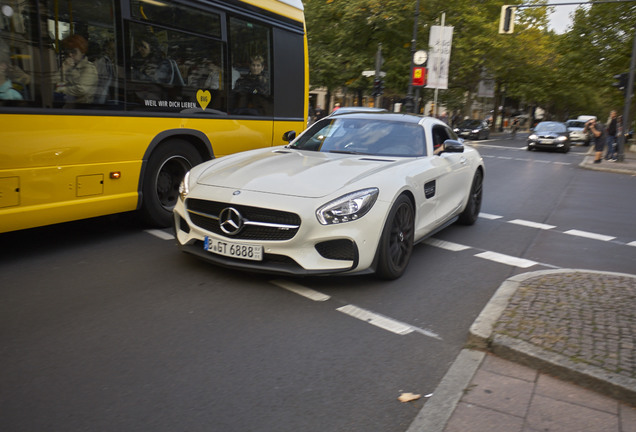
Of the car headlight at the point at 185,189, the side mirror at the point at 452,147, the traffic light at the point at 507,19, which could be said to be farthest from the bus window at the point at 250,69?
the traffic light at the point at 507,19

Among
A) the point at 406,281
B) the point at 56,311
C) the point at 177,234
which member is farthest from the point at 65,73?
the point at 406,281

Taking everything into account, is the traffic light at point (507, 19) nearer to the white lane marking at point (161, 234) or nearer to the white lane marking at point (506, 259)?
the white lane marking at point (506, 259)

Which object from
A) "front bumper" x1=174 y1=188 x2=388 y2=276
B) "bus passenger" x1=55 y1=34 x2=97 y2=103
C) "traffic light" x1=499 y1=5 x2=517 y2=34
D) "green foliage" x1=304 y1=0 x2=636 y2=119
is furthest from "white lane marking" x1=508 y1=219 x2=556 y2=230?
"green foliage" x1=304 y1=0 x2=636 y2=119

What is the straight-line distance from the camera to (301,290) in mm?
4699

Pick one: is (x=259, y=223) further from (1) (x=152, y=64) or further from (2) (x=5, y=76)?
(1) (x=152, y=64)

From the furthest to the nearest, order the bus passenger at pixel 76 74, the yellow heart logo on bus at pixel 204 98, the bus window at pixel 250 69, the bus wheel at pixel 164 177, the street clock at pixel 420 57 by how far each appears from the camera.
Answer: the street clock at pixel 420 57 < the bus window at pixel 250 69 < the yellow heart logo on bus at pixel 204 98 < the bus wheel at pixel 164 177 < the bus passenger at pixel 76 74

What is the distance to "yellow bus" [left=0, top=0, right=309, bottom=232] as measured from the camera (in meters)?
4.85

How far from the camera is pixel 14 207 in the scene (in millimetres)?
4789

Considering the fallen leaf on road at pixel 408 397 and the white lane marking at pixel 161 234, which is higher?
the fallen leaf on road at pixel 408 397

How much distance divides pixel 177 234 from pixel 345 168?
5.27 ft

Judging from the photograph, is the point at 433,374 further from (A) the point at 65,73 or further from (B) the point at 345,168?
(A) the point at 65,73

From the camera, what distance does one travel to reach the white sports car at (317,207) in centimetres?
450

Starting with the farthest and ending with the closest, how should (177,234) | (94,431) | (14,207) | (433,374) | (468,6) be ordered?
(468,6)
(177,234)
(14,207)
(433,374)
(94,431)

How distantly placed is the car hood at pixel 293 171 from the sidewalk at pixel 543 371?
1.58 meters
